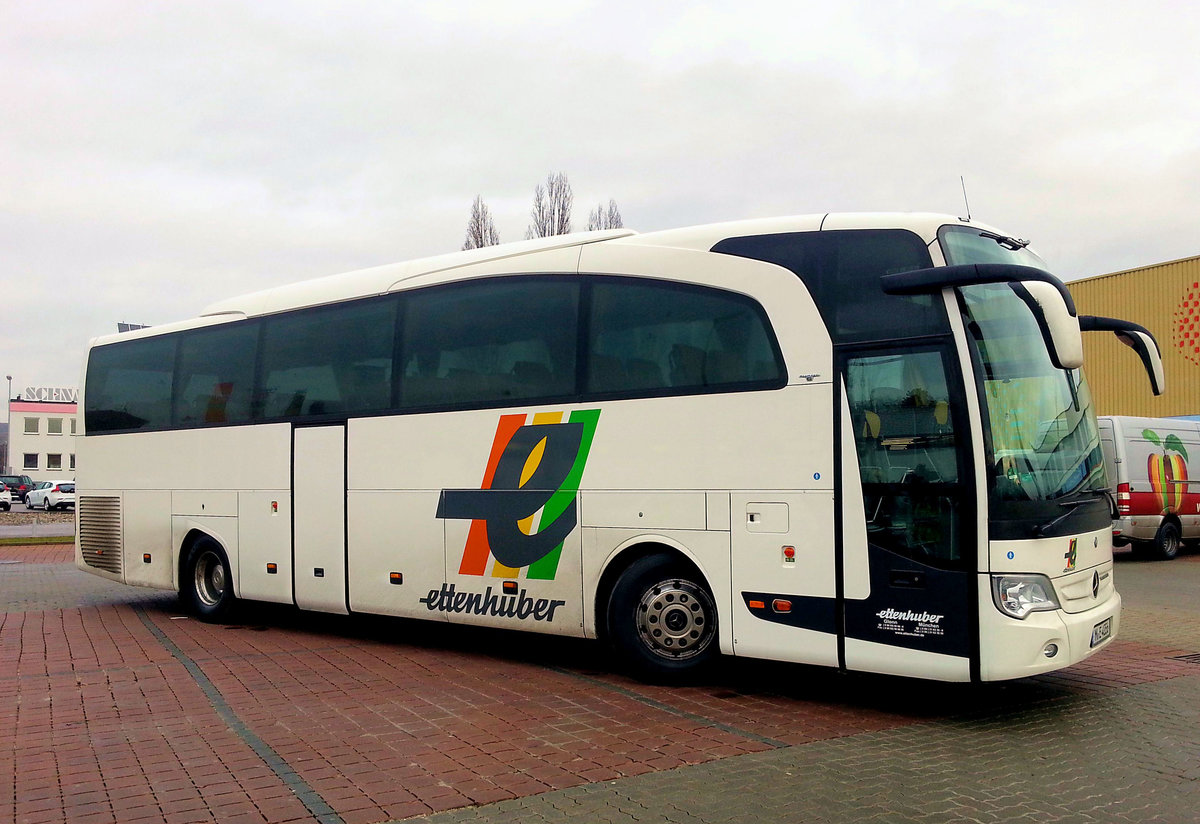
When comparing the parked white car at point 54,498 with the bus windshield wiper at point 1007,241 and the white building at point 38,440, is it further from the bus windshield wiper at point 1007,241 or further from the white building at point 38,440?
the bus windshield wiper at point 1007,241

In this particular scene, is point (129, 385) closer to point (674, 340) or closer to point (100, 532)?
point (100, 532)

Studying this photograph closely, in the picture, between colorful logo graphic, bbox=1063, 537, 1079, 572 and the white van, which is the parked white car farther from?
colorful logo graphic, bbox=1063, 537, 1079, 572

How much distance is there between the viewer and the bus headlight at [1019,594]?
262 inches

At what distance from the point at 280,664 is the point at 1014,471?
6.42m

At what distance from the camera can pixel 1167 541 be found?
20.9 metres

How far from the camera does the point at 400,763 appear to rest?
6.02 meters

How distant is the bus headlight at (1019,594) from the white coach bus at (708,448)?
0.7 inches

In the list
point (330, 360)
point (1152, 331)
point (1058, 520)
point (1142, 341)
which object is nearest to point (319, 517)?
point (330, 360)

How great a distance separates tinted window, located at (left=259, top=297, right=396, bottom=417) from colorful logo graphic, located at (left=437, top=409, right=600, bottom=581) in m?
1.61

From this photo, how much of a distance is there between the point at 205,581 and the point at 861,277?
898 cm

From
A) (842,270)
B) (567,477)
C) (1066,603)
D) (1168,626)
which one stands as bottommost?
(1168,626)

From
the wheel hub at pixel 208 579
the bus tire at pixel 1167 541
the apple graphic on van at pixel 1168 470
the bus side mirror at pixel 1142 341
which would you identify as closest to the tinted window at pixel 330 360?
the wheel hub at pixel 208 579

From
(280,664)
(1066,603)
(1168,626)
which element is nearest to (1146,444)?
(1168,626)

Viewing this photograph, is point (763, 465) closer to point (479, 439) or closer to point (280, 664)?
point (479, 439)
